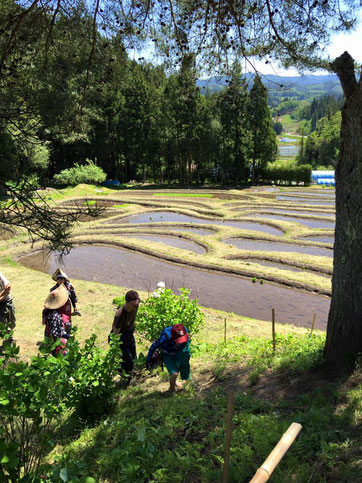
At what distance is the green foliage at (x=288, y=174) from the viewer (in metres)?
49.0

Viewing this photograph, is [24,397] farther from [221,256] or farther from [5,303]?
[221,256]

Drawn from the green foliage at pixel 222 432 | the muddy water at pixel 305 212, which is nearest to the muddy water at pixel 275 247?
the muddy water at pixel 305 212

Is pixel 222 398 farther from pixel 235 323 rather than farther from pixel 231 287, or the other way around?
pixel 231 287

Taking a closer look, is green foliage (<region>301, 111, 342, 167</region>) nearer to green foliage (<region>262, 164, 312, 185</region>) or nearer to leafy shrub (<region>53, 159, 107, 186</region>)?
green foliage (<region>262, 164, 312, 185</region>)

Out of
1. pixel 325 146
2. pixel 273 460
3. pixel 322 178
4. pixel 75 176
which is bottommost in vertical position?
pixel 273 460

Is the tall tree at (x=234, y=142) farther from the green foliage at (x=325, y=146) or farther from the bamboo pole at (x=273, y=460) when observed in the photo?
the bamboo pole at (x=273, y=460)

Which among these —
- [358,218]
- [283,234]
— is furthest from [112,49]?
[283,234]

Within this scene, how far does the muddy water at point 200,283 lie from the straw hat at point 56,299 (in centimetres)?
476

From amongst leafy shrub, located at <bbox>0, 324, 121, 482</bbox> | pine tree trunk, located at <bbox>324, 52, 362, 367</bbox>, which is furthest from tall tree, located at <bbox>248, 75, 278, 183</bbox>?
leafy shrub, located at <bbox>0, 324, 121, 482</bbox>

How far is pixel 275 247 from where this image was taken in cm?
1872

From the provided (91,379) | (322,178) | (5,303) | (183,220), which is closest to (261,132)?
(322,178)

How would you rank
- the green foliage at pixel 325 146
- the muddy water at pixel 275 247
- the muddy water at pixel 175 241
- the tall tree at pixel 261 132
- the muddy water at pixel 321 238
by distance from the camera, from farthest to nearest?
the green foliage at pixel 325 146
the tall tree at pixel 261 132
the muddy water at pixel 321 238
the muddy water at pixel 175 241
the muddy water at pixel 275 247

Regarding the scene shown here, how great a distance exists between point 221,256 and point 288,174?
37.4 metres

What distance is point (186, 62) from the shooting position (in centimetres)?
636
